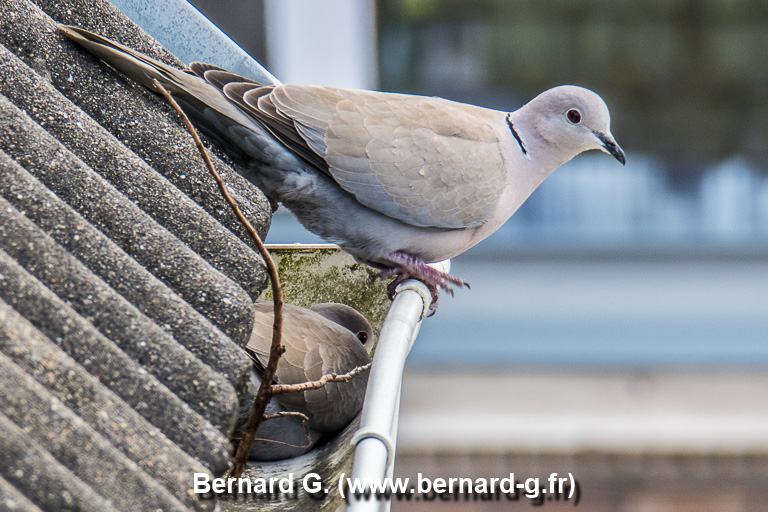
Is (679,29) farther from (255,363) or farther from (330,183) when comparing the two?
(255,363)

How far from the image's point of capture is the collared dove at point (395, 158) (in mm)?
1115

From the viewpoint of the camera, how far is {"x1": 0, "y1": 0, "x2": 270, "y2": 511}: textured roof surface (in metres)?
0.47

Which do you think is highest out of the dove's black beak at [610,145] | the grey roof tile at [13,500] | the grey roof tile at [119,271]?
the dove's black beak at [610,145]

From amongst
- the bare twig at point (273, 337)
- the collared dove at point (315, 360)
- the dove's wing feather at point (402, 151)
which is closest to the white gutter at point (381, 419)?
the bare twig at point (273, 337)

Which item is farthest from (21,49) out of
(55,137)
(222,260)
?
(222,260)

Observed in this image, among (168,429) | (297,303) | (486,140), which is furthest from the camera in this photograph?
(486,140)

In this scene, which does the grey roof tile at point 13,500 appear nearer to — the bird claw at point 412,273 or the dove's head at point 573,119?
the bird claw at point 412,273

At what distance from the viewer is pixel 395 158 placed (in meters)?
1.18

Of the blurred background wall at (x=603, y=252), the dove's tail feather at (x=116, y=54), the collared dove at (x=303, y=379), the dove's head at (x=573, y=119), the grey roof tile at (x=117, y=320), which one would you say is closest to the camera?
the grey roof tile at (x=117, y=320)

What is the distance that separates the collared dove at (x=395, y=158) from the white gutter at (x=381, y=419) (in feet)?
1.60

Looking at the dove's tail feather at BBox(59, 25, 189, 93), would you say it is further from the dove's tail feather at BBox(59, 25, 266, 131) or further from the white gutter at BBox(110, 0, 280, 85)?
the white gutter at BBox(110, 0, 280, 85)

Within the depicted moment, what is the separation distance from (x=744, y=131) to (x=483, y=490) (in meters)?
2.94

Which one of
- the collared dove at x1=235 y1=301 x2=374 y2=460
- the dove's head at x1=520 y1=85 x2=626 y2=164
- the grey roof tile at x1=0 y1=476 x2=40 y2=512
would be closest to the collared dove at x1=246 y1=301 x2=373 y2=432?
the collared dove at x1=235 y1=301 x2=374 y2=460

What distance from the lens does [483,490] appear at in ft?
2.39
